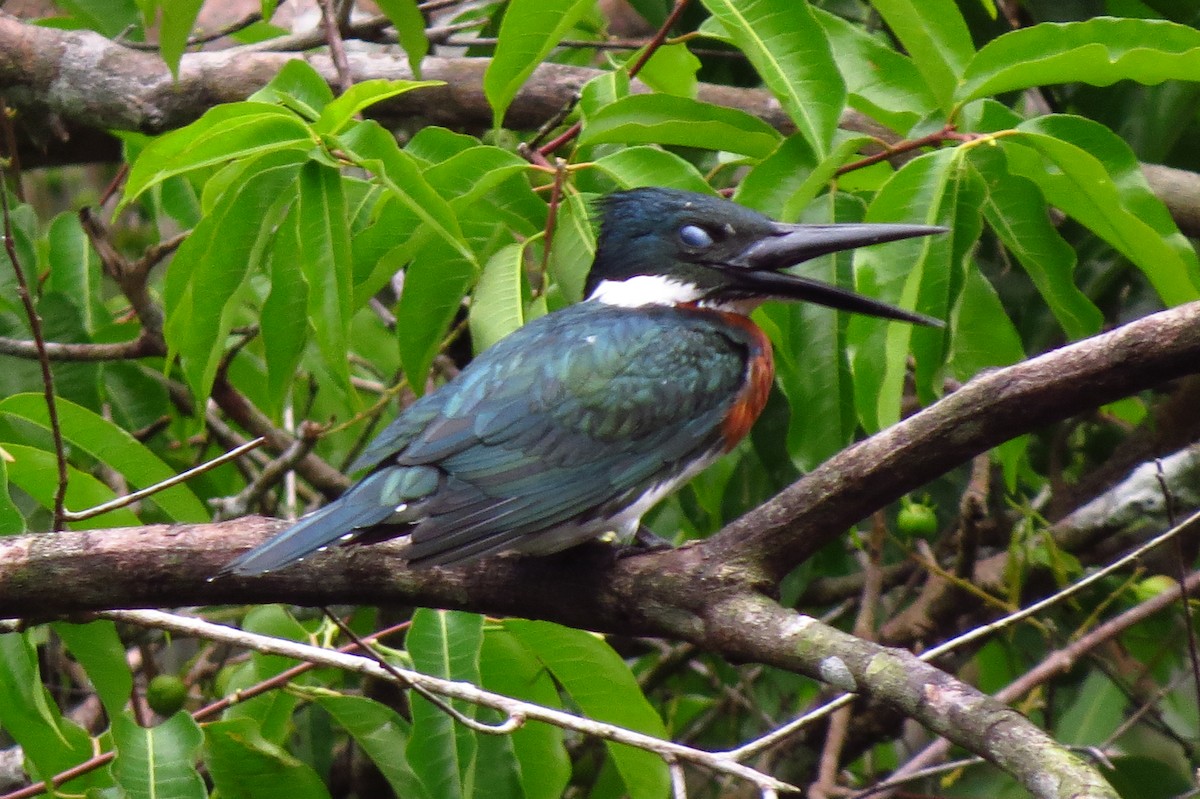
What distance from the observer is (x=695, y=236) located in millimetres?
3014

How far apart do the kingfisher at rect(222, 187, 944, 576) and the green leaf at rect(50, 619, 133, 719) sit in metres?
0.45

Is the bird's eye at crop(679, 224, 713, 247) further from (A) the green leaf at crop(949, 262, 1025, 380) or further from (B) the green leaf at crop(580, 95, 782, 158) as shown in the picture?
(A) the green leaf at crop(949, 262, 1025, 380)

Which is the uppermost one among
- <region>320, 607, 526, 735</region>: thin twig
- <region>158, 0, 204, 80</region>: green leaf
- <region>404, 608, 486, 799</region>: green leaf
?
<region>158, 0, 204, 80</region>: green leaf

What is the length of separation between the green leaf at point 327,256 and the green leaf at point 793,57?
71cm

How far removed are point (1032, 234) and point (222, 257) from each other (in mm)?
1359

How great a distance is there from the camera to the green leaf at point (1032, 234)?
7.70 ft

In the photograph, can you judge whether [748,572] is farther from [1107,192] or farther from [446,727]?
[1107,192]

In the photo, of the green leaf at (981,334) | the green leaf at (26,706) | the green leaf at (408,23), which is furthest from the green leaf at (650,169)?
the green leaf at (26,706)

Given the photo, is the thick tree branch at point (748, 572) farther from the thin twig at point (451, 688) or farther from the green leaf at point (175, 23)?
the green leaf at point (175, 23)

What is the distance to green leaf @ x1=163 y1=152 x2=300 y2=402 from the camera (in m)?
2.41

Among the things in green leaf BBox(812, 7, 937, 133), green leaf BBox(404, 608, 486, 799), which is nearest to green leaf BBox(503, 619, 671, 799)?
green leaf BBox(404, 608, 486, 799)

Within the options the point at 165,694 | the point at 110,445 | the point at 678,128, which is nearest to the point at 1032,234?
the point at 678,128

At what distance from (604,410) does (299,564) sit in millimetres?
654

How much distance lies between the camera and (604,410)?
266 cm
